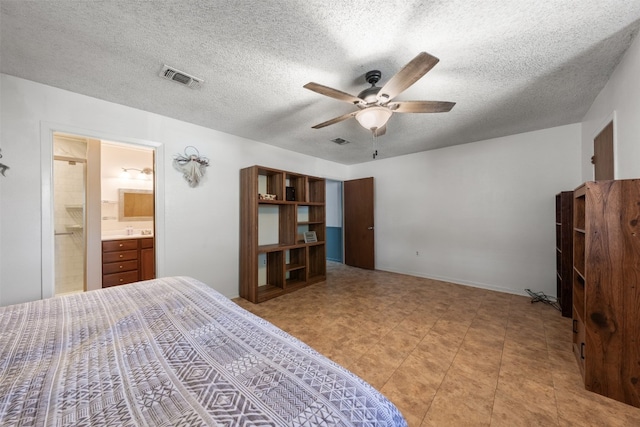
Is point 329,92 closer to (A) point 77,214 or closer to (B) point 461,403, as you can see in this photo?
(B) point 461,403

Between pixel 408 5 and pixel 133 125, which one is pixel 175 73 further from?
pixel 408 5

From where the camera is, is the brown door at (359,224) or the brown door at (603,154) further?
the brown door at (359,224)

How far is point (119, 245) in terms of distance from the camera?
11.7 feet

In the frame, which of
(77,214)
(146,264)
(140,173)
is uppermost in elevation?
(140,173)

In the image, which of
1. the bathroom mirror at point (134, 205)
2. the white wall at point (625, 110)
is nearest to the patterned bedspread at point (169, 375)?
the white wall at point (625, 110)

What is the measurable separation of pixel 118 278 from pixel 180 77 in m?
3.26

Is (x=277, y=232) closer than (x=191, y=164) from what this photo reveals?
No

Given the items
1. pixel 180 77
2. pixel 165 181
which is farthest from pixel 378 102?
pixel 165 181

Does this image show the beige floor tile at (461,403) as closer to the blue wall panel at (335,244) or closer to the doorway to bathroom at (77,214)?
the doorway to bathroom at (77,214)

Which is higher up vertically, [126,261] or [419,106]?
[419,106]

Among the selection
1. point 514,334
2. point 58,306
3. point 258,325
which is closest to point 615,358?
point 514,334

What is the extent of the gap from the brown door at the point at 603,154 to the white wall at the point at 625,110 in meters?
0.10

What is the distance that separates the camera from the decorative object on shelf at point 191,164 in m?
2.89

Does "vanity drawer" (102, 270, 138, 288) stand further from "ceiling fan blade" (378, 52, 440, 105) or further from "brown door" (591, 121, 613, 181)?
"brown door" (591, 121, 613, 181)
